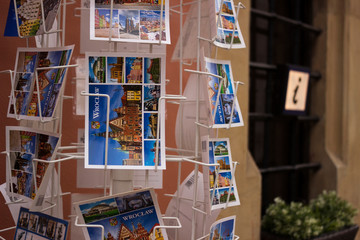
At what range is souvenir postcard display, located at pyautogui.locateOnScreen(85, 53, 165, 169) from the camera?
1.10m

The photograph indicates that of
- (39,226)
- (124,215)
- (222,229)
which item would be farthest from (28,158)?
(222,229)

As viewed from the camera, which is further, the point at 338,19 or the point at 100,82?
the point at 338,19

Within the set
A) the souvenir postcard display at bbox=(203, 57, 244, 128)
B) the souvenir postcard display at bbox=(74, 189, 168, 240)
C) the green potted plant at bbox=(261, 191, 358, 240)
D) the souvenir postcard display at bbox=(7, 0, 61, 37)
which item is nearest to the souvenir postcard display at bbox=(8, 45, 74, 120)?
Answer: the souvenir postcard display at bbox=(7, 0, 61, 37)

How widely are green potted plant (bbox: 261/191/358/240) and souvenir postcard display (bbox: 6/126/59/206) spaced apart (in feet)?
5.37

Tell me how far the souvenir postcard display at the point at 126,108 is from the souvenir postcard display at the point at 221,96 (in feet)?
0.51

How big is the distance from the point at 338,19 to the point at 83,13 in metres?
2.39

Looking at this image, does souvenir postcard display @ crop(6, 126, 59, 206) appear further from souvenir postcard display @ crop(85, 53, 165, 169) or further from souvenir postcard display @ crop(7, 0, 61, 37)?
souvenir postcard display @ crop(7, 0, 61, 37)

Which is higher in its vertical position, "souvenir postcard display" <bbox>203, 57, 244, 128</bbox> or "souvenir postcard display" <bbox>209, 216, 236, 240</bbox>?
"souvenir postcard display" <bbox>203, 57, 244, 128</bbox>

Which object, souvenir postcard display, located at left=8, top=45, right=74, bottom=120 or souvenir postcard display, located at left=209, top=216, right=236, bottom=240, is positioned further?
souvenir postcard display, located at left=209, top=216, right=236, bottom=240

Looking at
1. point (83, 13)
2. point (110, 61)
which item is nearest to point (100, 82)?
point (110, 61)

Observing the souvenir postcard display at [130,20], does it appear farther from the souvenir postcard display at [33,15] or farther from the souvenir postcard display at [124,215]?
the souvenir postcard display at [124,215]

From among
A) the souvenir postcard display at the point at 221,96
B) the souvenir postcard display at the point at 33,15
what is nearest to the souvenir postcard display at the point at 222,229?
the souvenir postcard display at the point at 221,96

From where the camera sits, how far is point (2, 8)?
144 cm

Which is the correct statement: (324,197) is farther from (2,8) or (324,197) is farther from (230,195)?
(2,8)
